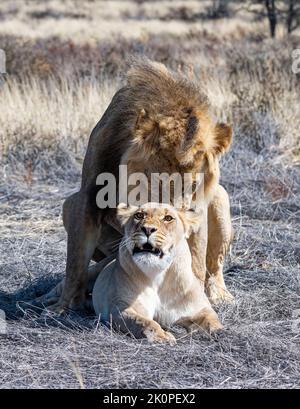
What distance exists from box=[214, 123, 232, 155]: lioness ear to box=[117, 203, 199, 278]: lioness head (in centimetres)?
43

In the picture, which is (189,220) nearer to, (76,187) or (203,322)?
(203,322)

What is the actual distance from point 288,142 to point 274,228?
313 cm

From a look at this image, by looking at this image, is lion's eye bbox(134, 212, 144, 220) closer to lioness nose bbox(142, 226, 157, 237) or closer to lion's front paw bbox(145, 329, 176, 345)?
lioness nose bbox(142, 226, 157, 237)

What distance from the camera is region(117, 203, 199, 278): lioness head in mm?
4742

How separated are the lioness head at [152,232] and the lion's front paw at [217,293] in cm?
92

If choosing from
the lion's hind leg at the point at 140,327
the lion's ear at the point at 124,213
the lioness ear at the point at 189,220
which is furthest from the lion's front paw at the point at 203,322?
the lion's ear at the point at 124,213

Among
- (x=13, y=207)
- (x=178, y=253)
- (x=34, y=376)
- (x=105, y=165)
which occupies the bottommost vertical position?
(x=13, y=207)

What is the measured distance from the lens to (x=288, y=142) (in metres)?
10.5

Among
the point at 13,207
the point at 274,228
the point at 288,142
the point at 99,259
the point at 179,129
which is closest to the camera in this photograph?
the point at 179,129

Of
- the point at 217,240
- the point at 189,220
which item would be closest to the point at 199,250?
the point at 189,220

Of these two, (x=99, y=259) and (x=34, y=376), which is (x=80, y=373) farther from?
(x=99, y=259)

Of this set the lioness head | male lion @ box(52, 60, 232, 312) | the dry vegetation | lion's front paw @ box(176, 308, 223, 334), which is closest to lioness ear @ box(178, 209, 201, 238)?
the lioness head
